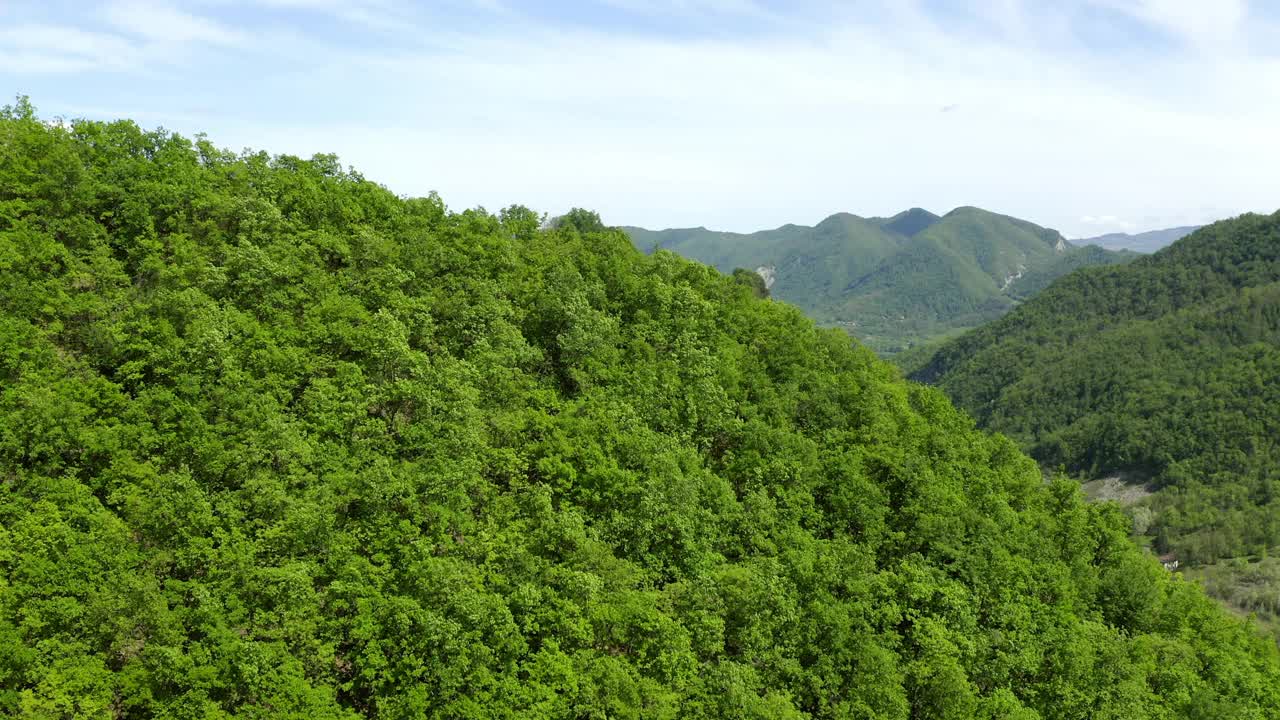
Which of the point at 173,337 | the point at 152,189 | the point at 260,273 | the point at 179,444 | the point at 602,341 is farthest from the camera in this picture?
the point at 602,341

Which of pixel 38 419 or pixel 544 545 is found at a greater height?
pixel 38 419

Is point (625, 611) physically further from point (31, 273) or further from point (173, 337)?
point (31, 273)

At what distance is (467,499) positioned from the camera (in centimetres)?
5109

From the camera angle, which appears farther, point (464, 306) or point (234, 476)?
point (464, 306)

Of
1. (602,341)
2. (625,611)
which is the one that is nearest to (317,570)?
(625,611)

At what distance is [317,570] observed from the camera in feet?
150

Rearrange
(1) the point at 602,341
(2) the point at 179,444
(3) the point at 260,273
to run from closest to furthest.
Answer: (2) the point at 179,444, (3) the point at 260,273, (1) the point at 602,341

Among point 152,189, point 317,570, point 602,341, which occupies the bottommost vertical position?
point 317,570

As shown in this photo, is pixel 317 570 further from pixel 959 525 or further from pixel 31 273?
pixel 959 525

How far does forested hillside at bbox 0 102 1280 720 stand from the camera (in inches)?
1688

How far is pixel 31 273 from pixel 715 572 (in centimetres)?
5767

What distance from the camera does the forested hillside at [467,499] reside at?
4288 centimetres

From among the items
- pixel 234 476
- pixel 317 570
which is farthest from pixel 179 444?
pixel 317 570

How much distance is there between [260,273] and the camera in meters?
62.7
